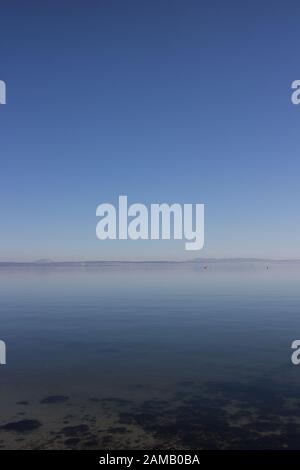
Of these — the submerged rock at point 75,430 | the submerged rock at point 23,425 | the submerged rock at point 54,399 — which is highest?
the submerged rock at point 54,399

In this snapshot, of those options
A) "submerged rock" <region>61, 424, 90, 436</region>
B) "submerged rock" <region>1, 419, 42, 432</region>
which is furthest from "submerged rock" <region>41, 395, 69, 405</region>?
"submerged rock" <region>61, 424, 90, 436</region>

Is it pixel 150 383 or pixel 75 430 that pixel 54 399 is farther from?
pixel 150 383

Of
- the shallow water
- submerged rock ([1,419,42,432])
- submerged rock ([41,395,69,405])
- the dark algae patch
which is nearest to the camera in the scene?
the dark algae patch

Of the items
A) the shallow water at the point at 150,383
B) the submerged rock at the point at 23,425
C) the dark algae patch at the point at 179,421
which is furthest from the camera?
the submerged rock at the point at 23,425

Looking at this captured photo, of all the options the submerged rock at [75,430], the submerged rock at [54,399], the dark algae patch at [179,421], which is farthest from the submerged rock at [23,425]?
the submerged rock at [54,399]

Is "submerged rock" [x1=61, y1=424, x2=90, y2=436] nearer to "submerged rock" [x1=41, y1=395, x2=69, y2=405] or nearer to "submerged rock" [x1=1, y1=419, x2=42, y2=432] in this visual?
"submerged rock" [x1=1, y1=419, x2=42, y2=432]

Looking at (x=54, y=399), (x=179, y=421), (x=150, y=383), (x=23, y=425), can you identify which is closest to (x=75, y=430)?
(x=23, y=425)

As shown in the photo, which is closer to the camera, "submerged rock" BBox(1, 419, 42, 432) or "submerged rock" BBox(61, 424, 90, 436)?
"submerged rock" BBox(61, 424, 90, 436)

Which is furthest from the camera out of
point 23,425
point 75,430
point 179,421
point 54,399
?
point 54,399

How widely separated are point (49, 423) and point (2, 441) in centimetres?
319

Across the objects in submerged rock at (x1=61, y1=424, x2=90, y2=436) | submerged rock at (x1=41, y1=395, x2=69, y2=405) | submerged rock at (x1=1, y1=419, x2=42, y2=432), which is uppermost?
submerged rock at (x1=41, y1=395, x2=69, y2=405)

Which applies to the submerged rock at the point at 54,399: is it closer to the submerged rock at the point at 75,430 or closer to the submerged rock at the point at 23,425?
the submerged rock at the point at 23,425

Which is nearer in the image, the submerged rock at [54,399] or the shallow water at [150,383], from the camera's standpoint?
the shallow water at [150,383]
